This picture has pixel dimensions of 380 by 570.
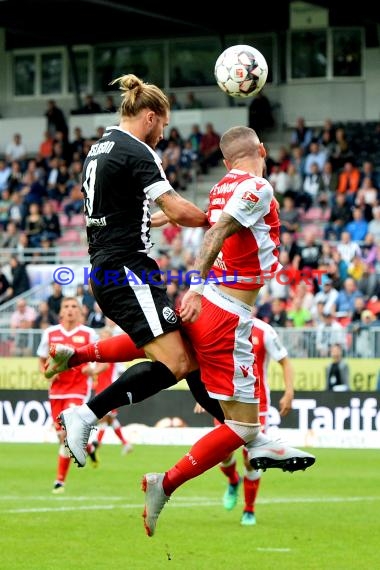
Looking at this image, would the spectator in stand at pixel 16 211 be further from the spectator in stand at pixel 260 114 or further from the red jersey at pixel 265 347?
the red jersey at pixel 265 347

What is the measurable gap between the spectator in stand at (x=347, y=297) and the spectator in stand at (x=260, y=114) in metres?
10.5

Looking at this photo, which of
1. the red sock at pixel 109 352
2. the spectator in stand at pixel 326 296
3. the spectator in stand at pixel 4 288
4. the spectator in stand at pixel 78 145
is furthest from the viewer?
the spectator in stand at pixel 78 145

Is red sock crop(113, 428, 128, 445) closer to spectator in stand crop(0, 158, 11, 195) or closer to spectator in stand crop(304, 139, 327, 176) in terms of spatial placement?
spectator in stand crop(304, 139, 327, 176)

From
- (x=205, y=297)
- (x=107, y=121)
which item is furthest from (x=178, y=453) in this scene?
(x=107, y=121)

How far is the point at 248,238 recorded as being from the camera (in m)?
8.38

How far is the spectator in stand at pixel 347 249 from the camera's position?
917 inches

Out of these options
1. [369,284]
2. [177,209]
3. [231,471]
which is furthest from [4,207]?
[177,209]

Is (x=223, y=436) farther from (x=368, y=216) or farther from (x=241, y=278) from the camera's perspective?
(x=368, y=216)

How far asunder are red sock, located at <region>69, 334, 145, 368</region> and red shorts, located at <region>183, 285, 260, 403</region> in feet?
1.33

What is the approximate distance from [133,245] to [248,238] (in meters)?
0.76

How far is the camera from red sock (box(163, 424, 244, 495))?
8195 millimetres

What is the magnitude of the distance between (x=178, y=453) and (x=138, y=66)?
18.6 metres

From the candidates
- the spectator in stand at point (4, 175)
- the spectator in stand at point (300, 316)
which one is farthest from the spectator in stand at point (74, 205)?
the spectator in stand at point (300, 316)

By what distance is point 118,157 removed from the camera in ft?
26.7
